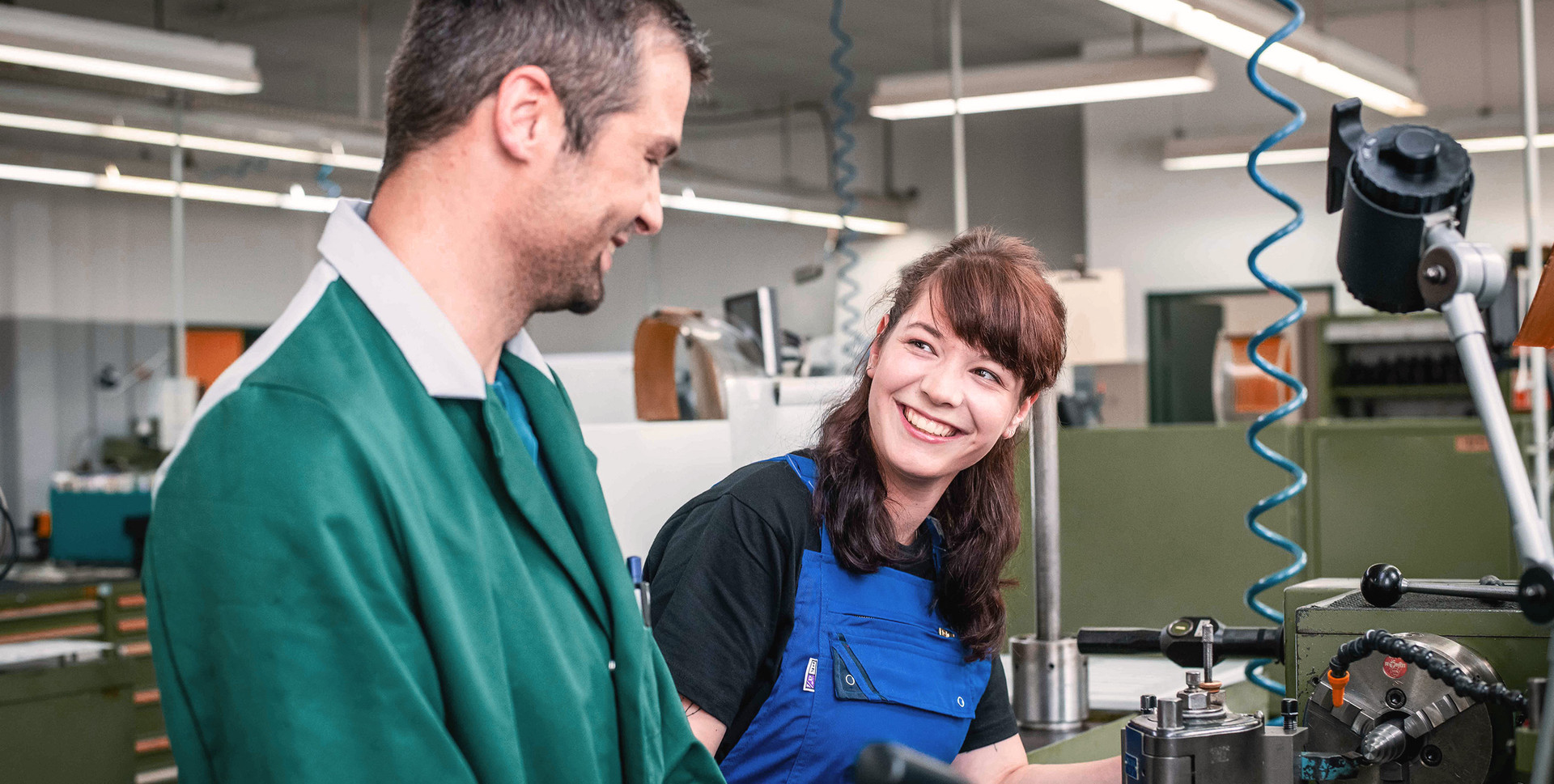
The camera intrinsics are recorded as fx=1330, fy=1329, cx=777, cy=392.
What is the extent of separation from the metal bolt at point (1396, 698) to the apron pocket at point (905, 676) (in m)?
0.45

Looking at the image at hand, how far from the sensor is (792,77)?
361 inches

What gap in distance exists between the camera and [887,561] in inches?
55.3

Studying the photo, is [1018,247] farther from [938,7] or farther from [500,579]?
[938,7]

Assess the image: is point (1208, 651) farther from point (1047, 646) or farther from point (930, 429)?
point (1047, 646)

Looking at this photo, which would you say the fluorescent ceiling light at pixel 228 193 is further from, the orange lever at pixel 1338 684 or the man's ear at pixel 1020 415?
the orange lever at pixel 1338 684

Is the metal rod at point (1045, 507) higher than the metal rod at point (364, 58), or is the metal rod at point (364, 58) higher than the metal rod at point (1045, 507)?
the metal rod at point (364, 58)

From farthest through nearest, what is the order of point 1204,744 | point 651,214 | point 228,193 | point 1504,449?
point 228,193, point 1204,744, point 651,214, point 1504,449

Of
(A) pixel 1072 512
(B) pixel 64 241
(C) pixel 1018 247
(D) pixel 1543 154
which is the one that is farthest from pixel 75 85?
(D) pixel 1543 154

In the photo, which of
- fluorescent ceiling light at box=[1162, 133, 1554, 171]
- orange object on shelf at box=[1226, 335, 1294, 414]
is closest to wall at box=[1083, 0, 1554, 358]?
fluorescent ceiling light at box=[1162, 133, 1554, 171]

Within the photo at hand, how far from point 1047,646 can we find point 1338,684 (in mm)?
624

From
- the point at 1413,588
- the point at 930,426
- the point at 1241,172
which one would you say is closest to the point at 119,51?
the point at 930,426

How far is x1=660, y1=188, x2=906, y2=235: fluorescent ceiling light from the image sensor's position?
7699 mm

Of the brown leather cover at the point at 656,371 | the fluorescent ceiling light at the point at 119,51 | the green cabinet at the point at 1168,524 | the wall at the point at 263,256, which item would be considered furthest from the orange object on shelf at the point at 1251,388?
the wall at the point at 263,256

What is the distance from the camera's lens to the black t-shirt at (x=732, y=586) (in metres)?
1.25
